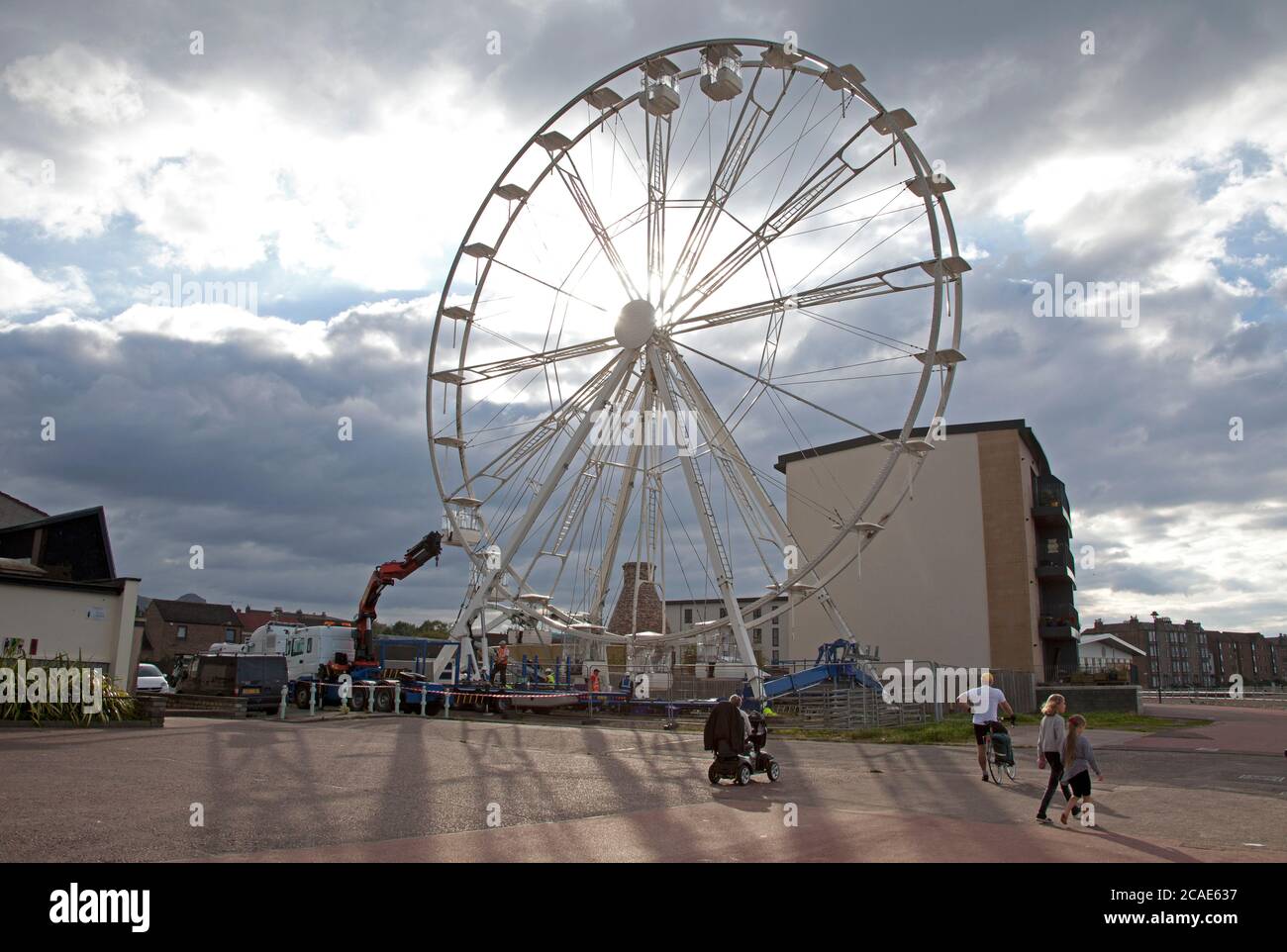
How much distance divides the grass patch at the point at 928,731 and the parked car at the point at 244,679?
15681 mm

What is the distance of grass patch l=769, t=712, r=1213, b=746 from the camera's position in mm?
21641

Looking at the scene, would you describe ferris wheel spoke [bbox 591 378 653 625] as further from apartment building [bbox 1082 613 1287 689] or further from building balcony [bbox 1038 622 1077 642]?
apartment building [bbox 1082 613 1287 689]

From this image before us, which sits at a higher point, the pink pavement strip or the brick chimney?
the brick chimney

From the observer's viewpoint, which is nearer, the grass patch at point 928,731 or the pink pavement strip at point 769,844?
the pink pavement strip at point 769,844

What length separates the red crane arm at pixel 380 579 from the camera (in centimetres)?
3372

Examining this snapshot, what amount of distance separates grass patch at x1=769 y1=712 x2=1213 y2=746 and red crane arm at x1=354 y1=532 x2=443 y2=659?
14158mm

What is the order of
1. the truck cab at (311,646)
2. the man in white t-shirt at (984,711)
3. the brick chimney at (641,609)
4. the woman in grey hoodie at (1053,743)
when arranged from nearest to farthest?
1. the woman in grey hoodie at (1053,743)
2. the man in white t-shirt at (984,711)
3. the truck cab at (311,646)
4. the brick chimney at (641,609)

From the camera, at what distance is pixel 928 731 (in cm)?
2273

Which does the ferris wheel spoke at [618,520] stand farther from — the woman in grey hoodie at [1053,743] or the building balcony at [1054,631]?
the building balcony at [1054,631]

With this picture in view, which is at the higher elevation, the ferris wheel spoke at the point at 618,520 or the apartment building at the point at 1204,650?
the ferris wheel spoke at the point at 618,520

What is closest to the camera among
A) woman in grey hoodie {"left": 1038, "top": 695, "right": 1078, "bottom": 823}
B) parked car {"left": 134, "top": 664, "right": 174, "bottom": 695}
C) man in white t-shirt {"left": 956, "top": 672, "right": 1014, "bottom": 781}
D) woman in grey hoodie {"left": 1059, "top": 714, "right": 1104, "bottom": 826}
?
woman in grey hoodie {"left": 1059, "top": 714, "right": 1104, "bottom": 826}

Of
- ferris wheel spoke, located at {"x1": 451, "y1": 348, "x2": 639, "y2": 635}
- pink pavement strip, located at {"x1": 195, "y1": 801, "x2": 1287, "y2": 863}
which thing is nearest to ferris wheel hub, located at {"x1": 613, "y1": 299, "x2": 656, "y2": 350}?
ferris wheel spoke, located at {"x1": 451, "y1": 348, "x2": 639, "y2": 635}

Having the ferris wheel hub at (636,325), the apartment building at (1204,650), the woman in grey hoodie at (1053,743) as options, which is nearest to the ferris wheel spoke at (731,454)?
the ferris wheel hub at (636,325)
